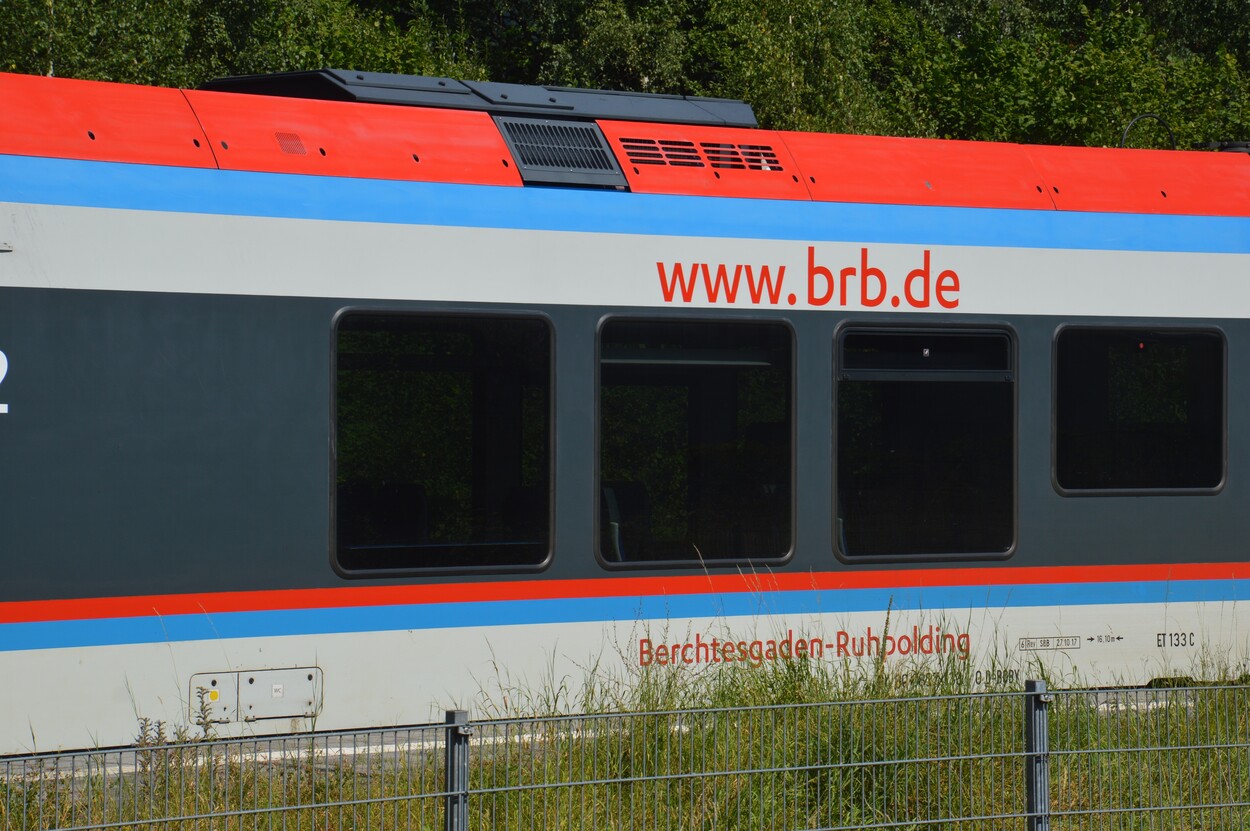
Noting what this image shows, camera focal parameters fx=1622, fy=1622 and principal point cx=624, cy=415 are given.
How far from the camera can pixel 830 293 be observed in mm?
8570

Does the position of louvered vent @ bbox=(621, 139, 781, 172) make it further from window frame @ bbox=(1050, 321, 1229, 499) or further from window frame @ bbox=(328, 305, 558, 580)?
window frame @ bbox=(1050, 321, 1229, 499)

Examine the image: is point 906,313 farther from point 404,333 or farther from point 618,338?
point 404,333

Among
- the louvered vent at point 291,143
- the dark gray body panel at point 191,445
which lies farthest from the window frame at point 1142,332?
the louvered vent at point 291,143

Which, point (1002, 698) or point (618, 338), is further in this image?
point (618, 338)

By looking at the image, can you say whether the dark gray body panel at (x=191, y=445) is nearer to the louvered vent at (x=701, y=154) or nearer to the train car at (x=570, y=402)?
the train car at (x=570, y=402)

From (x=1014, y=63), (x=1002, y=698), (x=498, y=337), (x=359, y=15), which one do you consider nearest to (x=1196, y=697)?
(x=1002, y=698)

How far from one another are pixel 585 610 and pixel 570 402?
3.39 ft

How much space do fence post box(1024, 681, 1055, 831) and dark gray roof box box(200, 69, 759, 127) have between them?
14.7 ft

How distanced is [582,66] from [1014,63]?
696 cm

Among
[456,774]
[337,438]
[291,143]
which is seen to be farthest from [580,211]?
[456,774]

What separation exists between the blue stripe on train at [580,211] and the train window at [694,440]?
0.56 meters

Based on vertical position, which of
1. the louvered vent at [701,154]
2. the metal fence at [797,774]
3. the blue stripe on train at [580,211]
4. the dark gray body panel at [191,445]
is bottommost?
the metal fence at [797,774]

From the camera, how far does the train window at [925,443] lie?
862cm

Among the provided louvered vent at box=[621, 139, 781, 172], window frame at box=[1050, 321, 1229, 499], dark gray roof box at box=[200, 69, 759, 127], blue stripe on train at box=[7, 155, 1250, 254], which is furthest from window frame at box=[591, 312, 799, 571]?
window frame at box=[1050, 321, 1229, 499]
